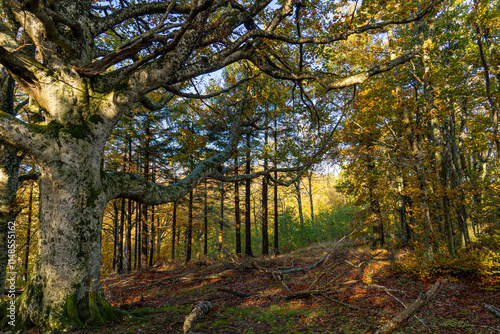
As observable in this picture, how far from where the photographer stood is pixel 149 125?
15.4 meters

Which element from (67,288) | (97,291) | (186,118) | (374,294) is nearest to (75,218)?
(67,288)

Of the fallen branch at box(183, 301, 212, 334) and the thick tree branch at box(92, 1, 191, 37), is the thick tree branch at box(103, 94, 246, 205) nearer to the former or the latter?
the fallen branch at box(183, 301, 212, 334)

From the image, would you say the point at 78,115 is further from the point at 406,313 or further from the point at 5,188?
the point at 406,313

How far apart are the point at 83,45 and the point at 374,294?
351 inches

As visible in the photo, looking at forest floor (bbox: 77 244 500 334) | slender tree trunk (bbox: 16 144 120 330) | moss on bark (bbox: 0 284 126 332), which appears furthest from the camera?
forest floor (bbox: 77 244 500 334)

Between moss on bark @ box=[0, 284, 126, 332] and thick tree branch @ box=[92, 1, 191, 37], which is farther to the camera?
thick tree branch @ box=[92, 1, 191, 37]

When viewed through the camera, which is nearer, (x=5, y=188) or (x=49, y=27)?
(x=49, y=27)

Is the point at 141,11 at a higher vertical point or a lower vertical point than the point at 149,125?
lower

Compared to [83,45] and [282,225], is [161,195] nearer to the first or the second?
[83,45]

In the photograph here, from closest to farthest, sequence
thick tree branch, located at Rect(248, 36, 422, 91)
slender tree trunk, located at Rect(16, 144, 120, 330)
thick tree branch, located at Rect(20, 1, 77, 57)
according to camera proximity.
→ thick tree branch, located at Rect(20, 1, 77, 57)
slender tree trunk, located at Rect(16, 144, 120, 330)
thick tree branch, located at Rect(248, 36, 422, 91)

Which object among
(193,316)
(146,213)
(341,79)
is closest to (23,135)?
(193,316)

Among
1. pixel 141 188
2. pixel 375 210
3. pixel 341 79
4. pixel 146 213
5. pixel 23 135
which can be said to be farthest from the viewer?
pixel 146 213

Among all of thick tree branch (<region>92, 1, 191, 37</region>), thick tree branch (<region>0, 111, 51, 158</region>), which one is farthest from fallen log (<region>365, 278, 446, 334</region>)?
thick tree branch (<region>92, 1, 191, 37</region>)

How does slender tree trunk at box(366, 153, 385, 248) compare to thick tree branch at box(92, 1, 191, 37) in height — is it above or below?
below
